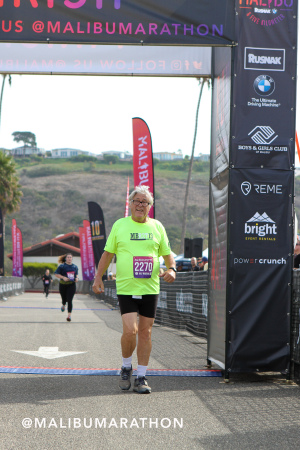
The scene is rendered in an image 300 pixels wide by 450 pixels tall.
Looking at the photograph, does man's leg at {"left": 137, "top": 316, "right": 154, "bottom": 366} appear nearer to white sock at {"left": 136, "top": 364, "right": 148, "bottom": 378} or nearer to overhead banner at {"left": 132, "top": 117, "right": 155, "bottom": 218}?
white sock at {"left": 136, "top": 364, "right": 148, "bottom": 378}

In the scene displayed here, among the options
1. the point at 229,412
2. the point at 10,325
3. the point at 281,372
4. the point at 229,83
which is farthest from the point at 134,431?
the point at 10,325

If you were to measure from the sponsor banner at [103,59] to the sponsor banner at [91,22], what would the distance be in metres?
1.50

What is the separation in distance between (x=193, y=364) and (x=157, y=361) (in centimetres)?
54

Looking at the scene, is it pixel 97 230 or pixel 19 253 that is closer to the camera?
pixel 97 230

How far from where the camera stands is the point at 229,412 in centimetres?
551

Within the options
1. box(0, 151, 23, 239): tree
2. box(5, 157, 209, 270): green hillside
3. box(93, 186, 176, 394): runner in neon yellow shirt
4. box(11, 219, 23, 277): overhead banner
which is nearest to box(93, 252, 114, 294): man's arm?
box(93, 186, 176, 394): runner in neon yellow shirt

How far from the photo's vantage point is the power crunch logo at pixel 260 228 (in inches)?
285

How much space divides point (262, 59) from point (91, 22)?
198 centimetres

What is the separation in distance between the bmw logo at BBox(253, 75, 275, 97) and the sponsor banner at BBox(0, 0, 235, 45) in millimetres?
619

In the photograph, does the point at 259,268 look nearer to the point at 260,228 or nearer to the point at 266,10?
the point at 260,228

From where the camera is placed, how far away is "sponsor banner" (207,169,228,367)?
7441 mm

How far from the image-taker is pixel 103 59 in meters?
9.00

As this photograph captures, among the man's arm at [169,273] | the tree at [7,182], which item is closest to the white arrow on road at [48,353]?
the man's arm at [169,273]

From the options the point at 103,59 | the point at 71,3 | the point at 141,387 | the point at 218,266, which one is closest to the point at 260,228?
the point at 218,266
